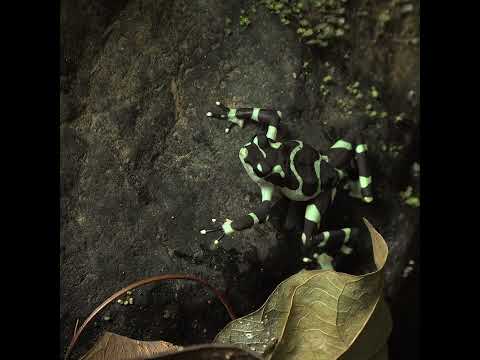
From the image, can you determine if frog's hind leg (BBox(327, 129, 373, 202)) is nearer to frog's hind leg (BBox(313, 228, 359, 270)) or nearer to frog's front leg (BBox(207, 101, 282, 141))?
frog's hind leg (BBox(313, 228, 359, 270))

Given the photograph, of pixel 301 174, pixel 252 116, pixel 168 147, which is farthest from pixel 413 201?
pixel 168 147

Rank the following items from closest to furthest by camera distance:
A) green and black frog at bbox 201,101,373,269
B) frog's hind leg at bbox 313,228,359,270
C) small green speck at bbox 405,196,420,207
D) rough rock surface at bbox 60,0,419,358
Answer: rough rock surface at bbox 60,0,419,358 < green and black frog at bbox 201,101,373,269 < frog's hind leg at bbox 313,228,359,270 < small green speck at bbox 405,196,420,207

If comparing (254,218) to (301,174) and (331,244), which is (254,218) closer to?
(301,174)

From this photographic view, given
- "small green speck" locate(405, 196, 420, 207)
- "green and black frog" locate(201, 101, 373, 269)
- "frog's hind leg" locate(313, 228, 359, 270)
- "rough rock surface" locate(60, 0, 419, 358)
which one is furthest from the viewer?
"small green speck" locate(405, 196, 420, 207)

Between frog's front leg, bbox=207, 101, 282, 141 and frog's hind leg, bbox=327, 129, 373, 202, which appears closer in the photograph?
frog's front leg, bbox=207, 101, 282, 141

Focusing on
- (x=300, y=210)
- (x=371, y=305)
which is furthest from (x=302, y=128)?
(x=371, y=305)

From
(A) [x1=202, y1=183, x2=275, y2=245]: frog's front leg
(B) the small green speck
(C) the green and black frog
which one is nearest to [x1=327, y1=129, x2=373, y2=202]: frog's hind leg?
(C) the green and black frog

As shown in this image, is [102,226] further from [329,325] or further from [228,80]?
[329,325]

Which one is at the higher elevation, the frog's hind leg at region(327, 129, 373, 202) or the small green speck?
the frog's hind leg at region(327, 129, 373, 202)
